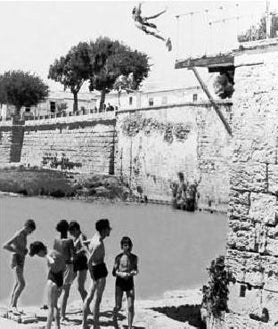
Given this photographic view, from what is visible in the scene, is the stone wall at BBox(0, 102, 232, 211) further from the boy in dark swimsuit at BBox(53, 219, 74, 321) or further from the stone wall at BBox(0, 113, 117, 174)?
the boy in dark swimsuit at BBox(53, 219, 74, 321)

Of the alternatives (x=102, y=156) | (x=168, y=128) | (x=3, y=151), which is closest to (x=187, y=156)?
(x=168, y=128)

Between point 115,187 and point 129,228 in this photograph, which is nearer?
point 129,228

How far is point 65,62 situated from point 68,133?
10.6 m

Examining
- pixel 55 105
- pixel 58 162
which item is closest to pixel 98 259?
pixel 58 162

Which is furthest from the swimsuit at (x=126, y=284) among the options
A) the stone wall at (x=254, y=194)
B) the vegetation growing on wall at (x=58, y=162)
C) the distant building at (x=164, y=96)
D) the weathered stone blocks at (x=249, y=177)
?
the distant building at (x=164, y=96)

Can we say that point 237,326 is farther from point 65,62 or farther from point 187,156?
point 65,62

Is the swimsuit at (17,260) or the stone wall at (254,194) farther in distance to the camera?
the swimsuit at (17,260)

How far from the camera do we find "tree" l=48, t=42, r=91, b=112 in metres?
46.5

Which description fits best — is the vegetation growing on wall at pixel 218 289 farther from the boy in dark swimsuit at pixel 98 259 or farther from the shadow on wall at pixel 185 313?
the boy in dark swimsuit at pixel 98 259

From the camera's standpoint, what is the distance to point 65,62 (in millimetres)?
47125

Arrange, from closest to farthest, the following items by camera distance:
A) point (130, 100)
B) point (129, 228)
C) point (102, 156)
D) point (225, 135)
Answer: point (129, 228)
point (225, 135)
point (102, 156)
point (130, 100)

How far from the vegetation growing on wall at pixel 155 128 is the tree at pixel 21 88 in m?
20.9

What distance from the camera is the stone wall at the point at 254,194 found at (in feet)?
19.2

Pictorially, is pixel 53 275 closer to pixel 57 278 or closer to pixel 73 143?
pixel 57 278
